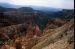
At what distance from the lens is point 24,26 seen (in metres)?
3.10

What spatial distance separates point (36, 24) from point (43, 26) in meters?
0.10

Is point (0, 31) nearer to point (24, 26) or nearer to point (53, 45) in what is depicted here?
point (24, 26)

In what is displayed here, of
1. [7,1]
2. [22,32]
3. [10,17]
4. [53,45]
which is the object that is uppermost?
[7,1]

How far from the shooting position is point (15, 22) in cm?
307

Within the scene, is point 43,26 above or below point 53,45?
above

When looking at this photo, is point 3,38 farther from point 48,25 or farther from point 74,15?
point 74,15

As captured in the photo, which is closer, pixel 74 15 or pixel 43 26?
pixel 74 15

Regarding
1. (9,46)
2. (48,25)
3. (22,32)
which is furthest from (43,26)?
(9,46)

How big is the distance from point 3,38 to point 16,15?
1.15 ft

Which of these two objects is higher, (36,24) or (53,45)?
(36,24)

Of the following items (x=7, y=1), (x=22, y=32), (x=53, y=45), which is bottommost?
(x=53, y=45)

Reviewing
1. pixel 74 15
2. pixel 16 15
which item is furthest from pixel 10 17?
pixel 74 15

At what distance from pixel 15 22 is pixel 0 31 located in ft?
0.75

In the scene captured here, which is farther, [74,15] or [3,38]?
[3,38]
